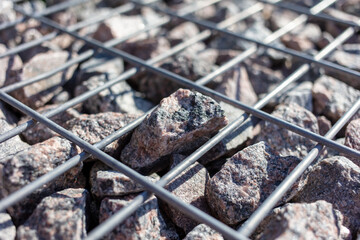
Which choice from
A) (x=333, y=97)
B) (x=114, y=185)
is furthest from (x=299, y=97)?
(x=114, y=185)

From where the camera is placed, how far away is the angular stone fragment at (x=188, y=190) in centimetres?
162

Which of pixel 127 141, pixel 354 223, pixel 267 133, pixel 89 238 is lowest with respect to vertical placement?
pixel 354 223

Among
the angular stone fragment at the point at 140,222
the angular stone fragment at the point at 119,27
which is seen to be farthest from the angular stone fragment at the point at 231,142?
the angular stone fragment at the point at 119,27

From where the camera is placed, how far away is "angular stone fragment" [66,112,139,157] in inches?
70.6

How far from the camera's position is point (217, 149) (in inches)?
74.3

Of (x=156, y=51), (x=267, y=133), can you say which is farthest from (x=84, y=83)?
(x=267, y=133)

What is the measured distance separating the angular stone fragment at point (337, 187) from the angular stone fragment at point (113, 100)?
3.13 feet

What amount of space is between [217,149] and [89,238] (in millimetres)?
821

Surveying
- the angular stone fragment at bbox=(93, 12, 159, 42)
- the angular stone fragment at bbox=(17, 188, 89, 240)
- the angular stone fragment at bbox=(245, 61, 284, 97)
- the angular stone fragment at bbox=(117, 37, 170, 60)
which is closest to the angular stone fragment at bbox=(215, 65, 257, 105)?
the angular stone fragment at bbox=(245, 61, 284, 97)

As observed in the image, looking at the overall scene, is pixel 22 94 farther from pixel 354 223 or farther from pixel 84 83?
pixel 354 223

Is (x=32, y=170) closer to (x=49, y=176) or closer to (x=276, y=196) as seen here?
(x=49, y=176)

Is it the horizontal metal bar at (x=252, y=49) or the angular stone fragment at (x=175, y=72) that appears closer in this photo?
the horizontal metal bar at (x=252, y=49)

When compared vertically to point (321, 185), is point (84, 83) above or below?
above

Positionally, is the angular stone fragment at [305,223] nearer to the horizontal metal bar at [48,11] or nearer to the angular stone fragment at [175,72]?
the angular stone fragment at [175,72]
